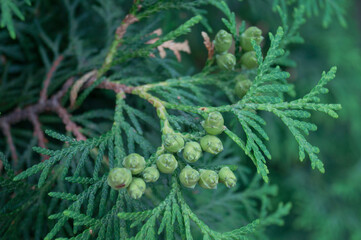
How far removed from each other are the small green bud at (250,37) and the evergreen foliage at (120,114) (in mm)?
44

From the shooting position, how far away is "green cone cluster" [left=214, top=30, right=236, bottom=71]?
1345mm

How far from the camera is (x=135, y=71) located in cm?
165

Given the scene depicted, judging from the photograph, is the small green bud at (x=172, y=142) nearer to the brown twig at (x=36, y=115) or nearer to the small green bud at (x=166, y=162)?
the small green bud at (x=166, y=162)

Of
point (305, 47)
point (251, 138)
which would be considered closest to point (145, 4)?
point (251, 138)

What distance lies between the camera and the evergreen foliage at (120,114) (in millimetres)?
1159

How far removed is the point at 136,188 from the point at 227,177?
1.08 feet

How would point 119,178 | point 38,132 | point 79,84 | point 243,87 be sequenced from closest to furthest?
1. point 119,178
2. point 243,87
3. point 79,84
4. point 38,132

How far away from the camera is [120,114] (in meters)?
1.33

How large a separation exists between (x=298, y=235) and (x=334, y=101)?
1492 millimetres

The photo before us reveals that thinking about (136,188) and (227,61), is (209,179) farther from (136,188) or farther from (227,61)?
(227,61)

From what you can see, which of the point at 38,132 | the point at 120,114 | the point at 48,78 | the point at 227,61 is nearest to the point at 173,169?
the point at 120,114

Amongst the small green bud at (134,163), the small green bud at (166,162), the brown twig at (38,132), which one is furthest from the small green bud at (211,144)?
the brown twig at (38,132)

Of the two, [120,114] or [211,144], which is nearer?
[211,144]

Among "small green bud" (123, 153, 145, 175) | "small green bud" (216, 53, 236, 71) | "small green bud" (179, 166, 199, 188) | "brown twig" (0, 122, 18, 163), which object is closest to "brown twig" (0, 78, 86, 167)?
"brown twig" (0, 122, 18, 163)
